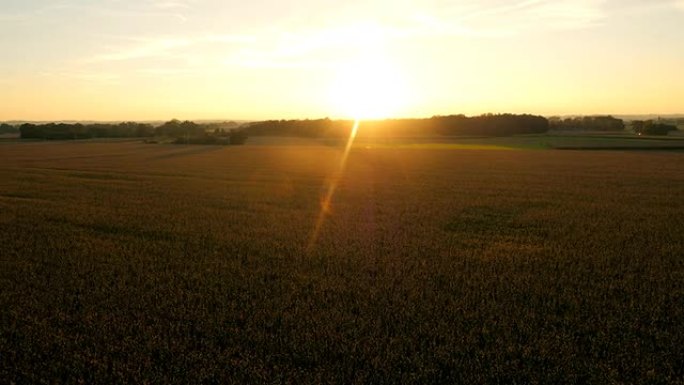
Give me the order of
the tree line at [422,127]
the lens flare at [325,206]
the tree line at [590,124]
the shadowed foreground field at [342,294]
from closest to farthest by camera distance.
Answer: the shadowed foreground field at [342,294] → the lens flare at [325,206] → the tree line at [422,127] → the tree line at [590,124]

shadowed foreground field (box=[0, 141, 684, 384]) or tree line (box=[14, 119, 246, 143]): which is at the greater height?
tree line (box=[14, 119, 246, 143])

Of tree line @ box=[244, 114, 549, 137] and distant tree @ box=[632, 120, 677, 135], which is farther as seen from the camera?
tree line @ box=[244, 114, 549, 137]

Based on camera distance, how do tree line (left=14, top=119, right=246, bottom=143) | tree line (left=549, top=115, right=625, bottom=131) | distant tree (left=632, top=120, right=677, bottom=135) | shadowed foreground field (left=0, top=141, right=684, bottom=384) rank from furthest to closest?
tree line (left=549, top=115, right=625, bottom=131), tree line (left=14, top=119, right=246, bottom=143), distant tree (left=632, top=120, right=677, bottom=135), shadowed foreground field (left=0, top=141, right=684, bottom=384)

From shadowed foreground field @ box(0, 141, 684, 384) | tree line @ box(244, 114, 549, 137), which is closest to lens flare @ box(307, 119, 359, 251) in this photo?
shadowed foreground field @ box(0, 141, 684, 384)

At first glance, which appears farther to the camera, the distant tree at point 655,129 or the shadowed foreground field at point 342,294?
the distant tree at point 655,129

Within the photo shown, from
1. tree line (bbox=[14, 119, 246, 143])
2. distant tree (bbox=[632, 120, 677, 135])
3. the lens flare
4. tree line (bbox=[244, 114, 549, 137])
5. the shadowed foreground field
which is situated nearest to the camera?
the shadowed foreground field

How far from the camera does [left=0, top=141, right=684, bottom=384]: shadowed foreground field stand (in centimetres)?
701

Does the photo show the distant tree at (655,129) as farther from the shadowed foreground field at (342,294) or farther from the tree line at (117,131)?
the shadowed foreground field at (342,294)

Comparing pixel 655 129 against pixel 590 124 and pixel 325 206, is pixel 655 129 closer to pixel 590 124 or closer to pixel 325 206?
pixel 590 124

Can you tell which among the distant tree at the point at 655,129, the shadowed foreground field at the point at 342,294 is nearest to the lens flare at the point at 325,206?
the shadowed foreground field at the point at 342,294

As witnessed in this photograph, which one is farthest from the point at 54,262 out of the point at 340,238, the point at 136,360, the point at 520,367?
the point at 520,367

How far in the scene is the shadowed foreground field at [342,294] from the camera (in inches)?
276

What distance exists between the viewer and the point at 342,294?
994cm

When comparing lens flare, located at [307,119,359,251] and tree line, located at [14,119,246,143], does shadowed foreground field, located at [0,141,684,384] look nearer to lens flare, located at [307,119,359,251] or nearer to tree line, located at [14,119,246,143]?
lens flare, located at [307,119,359,251]
